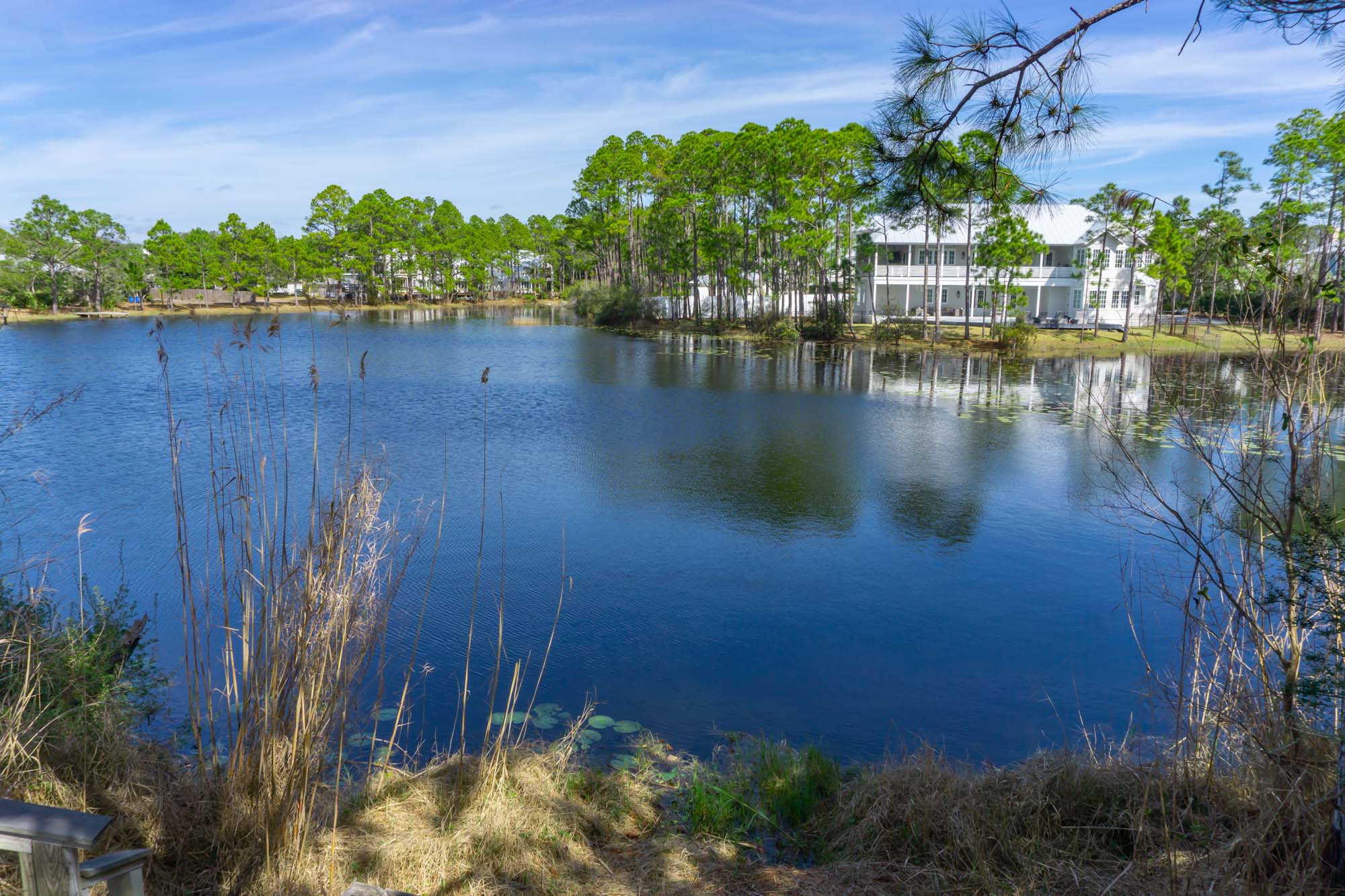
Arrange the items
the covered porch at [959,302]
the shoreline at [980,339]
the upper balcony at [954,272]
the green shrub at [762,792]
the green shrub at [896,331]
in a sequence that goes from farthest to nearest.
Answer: the upper balcony at [954,272] < the covered porch at [959,302] < the green shrub at [896,331] < the shoreline at [980,339] < the green shrub at [762,792]

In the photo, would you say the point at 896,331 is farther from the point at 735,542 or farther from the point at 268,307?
the point at 268,307

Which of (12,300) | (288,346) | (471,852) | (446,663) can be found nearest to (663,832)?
(471,852)

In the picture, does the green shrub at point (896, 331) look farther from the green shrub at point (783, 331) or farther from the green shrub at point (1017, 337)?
the green shrub at point (1017, 337)

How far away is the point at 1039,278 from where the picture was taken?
41344 mm

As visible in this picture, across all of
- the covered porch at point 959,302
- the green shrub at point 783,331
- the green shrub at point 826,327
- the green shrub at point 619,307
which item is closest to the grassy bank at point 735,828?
the green shrub at point 783,331

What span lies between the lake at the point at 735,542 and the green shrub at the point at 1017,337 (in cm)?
1125

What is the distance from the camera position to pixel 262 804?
10.7 ft

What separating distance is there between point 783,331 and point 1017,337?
8991 millimetres

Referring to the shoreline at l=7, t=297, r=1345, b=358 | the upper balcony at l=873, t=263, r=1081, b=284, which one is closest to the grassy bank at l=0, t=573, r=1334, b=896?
the shoreline at l=7, t=297, r=1345, b=358

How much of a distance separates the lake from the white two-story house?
19.8 m

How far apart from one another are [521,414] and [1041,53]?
1493 cm

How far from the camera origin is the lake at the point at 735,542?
21.7ft

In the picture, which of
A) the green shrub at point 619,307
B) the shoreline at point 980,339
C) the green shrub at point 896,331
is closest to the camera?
the shoreline at point 980,339

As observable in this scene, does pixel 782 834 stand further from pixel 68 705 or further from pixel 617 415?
pixel 617 415
